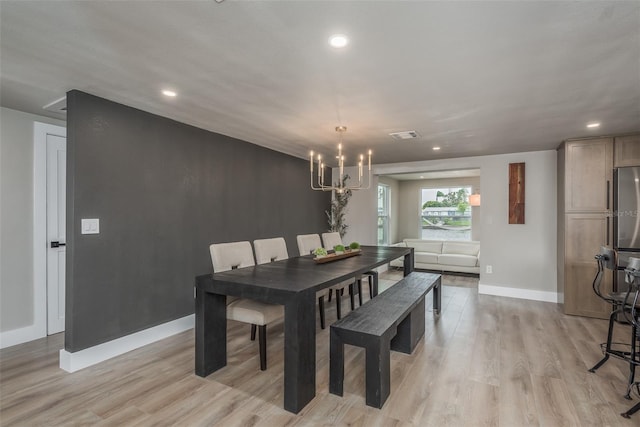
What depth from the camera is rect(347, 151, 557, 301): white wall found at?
489 cm

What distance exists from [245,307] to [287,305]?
69cm

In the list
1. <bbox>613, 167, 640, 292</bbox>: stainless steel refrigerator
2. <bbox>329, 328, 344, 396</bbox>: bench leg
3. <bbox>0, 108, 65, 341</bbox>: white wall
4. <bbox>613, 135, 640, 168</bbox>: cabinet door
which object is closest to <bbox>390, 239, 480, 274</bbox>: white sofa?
<bbox>613, 167, 640, 292</bbox>: stainless steel refrigerator

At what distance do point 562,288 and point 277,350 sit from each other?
4.01 meters

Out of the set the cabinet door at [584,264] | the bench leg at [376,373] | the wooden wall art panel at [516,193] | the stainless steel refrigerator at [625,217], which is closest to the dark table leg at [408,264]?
the wooden wall art panel at [516,193]

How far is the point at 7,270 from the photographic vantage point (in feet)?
10.3

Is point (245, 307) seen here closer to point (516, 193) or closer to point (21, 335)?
point (21, 335)

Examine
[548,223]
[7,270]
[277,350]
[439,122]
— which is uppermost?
[439,122]

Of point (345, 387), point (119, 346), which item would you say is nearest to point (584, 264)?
point (345, 387)

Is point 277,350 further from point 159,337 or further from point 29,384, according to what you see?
point 29,384

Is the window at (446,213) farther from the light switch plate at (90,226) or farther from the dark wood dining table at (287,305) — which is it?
the light switch plate at (90,226)

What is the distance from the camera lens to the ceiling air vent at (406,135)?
3828mm

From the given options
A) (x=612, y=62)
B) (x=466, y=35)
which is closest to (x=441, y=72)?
(x=466, y=35)

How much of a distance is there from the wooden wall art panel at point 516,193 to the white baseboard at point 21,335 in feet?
20.4

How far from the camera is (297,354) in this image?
82.3 inches
